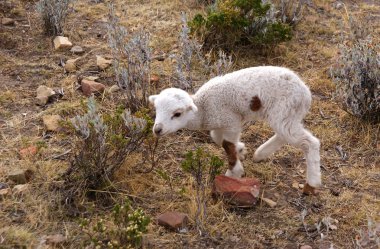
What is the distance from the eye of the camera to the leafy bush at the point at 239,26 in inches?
268

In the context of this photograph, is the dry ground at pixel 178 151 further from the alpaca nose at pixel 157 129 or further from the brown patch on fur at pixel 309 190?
the alpaca nose at pixel 157 129

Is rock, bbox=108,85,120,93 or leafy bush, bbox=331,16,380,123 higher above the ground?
leafy bush, bbox=331,16,380,123

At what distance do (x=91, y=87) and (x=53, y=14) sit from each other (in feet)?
5.52

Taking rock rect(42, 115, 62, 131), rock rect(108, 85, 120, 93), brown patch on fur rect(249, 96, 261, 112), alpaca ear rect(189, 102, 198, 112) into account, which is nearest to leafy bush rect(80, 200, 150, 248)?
alpaca ear rect(189, 102, 198, 112)

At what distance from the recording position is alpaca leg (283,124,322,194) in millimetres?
4551

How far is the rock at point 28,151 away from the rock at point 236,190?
1695 millimetres

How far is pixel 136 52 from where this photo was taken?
587 centimetres

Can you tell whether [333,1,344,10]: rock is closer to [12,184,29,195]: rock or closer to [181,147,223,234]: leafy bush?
[181,147,223,234]: leafy bush

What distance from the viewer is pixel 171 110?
4.48 metres

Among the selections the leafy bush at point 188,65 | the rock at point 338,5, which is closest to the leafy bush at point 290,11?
the rock at point 338,5

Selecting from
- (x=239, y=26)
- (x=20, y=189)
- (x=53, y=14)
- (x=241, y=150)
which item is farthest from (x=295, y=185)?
(x=53, y=14)

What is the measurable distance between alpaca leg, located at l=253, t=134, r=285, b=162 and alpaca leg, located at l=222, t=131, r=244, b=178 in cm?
28

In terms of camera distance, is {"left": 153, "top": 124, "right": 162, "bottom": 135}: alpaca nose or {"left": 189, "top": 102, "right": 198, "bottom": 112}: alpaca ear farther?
{"left": 189, "top": 102, "right": 198, "bottom": 112}: alpaca ear

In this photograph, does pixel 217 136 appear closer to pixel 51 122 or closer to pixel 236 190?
pixel 236 190
